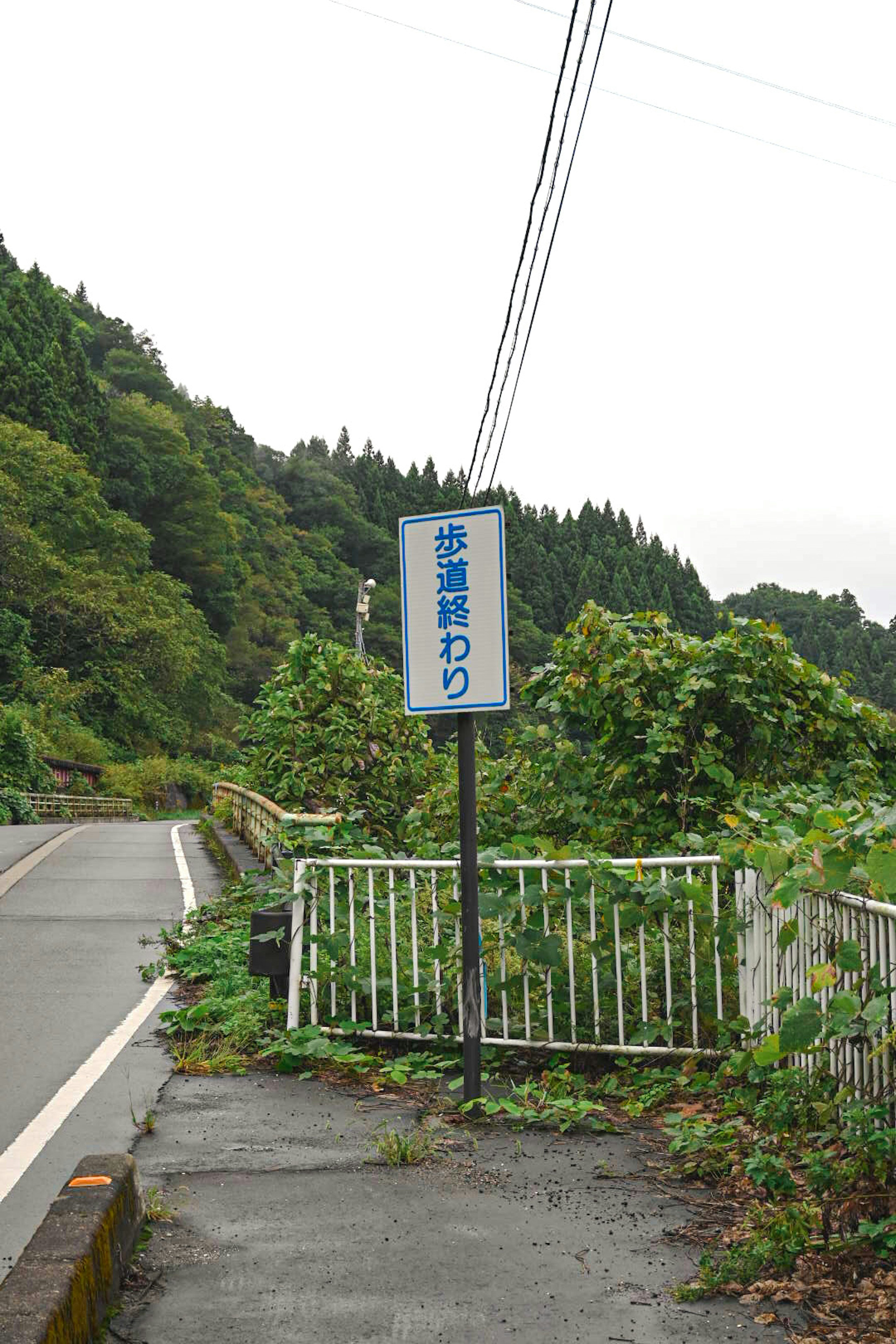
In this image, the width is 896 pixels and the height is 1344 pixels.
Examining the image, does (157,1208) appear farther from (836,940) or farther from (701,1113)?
(836,940)

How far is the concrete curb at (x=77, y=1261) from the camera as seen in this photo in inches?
112

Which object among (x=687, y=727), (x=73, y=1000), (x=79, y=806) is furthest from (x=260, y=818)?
(x=79, y=806)

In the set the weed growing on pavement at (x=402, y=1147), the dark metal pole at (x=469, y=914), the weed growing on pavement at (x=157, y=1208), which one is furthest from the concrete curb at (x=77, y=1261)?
the dark metal pole at (x=469, y=914)

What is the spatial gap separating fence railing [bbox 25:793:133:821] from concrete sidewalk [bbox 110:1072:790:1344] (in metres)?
30.1

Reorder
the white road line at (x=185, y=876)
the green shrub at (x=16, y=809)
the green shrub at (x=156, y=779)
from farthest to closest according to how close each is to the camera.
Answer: the green shrub at (x=156, y=779), the green shrub at (x=16, y=809), the white road line at (x=185, y=876)

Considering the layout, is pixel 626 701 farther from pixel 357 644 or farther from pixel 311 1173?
pixel 357 644

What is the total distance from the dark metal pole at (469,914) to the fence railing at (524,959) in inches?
5.9

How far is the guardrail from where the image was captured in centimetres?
834

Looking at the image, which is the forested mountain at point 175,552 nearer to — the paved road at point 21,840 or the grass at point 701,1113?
the grass at point 701,1113

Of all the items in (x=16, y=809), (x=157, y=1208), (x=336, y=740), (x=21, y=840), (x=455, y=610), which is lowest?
(x=16, y=809)

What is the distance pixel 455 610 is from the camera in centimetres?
564

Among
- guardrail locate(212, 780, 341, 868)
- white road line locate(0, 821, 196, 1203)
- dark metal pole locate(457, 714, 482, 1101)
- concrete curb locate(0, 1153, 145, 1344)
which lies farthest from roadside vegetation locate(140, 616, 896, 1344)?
concrete curb locate(0, 1153, 145, 1344)

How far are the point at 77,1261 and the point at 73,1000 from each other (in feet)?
16.2

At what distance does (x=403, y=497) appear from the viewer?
330ft
